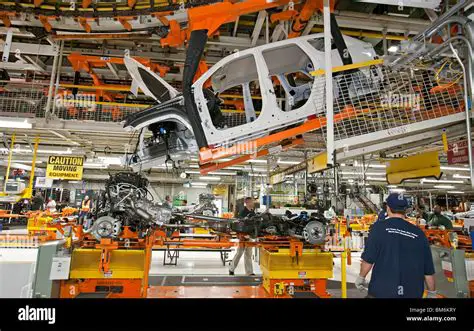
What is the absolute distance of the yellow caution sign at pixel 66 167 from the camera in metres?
10.1

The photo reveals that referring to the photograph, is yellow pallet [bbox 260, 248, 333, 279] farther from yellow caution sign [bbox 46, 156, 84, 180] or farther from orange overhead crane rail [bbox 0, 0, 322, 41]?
yellow caution sign [bbox 46, 156, 84, 180]

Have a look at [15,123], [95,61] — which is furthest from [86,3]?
[15,123]

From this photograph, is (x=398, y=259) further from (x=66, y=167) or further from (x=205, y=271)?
(x=66, y=167)

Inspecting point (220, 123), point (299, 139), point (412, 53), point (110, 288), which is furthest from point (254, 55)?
point (110, 288)

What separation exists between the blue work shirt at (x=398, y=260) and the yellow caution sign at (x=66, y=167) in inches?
404

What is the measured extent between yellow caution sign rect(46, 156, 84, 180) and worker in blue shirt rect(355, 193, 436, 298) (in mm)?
10245

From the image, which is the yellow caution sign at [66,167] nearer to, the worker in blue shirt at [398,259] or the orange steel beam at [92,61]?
the orange steel beam at [92,61]

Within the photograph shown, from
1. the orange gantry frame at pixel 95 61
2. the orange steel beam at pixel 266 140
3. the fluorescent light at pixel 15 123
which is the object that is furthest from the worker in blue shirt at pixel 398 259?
the fluorescent light at pixel 15 123

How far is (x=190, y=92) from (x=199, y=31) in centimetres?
71

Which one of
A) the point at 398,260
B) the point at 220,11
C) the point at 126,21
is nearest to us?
the point at 398,260

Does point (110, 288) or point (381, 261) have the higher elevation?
point (381, 261)

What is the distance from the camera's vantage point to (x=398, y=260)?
223 cm

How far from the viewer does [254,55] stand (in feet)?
11.5
